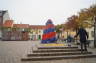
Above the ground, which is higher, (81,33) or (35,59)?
(81,33)

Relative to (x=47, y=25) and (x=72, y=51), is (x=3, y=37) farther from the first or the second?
(x=72, y=51)

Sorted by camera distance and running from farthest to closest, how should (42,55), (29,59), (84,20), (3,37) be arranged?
(3,37) < (84,20) < (42,55) < (29,59)

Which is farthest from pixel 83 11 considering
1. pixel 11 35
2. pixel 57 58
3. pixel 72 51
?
pixel 11 35

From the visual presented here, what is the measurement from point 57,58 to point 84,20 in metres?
20.8

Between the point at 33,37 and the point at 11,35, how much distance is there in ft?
83.3

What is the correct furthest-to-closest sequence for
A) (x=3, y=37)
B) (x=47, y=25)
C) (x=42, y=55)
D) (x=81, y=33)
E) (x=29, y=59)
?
(x=3, y=37) → (x=47, y=25) → (x=81, y=33) → (x=42, y=55) → (x=29, y=59)

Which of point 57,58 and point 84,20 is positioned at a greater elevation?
point 84,20

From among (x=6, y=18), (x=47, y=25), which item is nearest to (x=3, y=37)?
(x=6, y=18)

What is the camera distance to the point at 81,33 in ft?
49.6

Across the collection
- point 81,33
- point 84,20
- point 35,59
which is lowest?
point 35,59

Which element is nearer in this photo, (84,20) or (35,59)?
(35,59)

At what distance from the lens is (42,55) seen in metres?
14.2

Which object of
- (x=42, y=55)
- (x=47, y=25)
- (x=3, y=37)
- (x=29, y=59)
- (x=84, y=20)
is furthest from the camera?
(x=3, y=37)

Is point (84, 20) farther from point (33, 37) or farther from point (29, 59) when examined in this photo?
point (33, 37)
